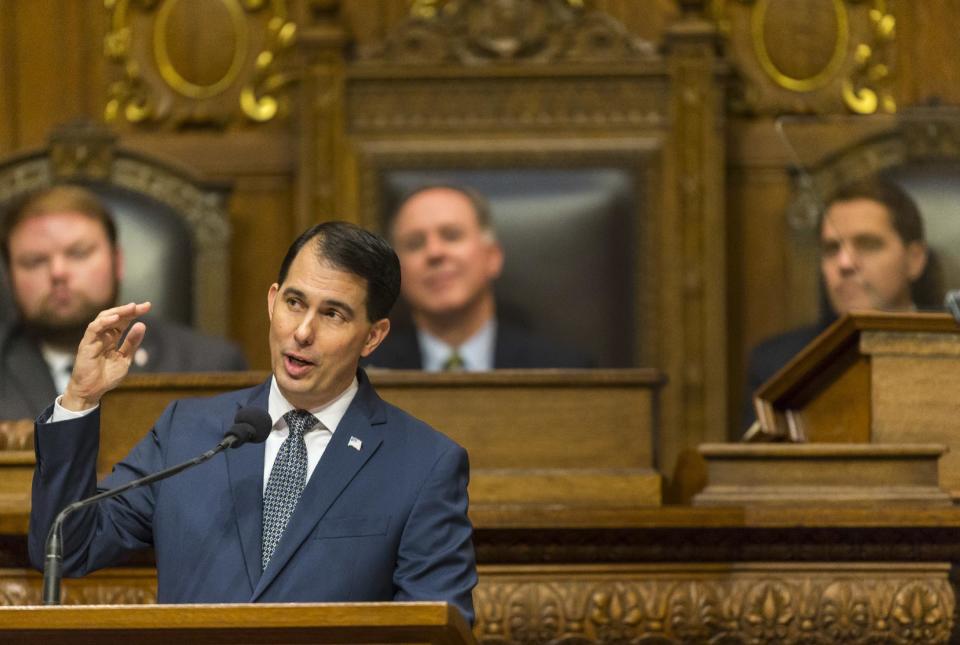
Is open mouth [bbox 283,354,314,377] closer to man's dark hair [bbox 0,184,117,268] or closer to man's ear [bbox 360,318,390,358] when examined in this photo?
man's ear [bbox 360,318,390,358]

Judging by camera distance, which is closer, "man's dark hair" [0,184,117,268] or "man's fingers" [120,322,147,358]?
"man's fingers" [120,322,147,358]

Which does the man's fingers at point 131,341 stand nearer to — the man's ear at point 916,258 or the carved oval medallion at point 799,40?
the man's ear at point 916,258

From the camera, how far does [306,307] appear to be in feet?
9.56

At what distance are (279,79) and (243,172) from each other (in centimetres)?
36

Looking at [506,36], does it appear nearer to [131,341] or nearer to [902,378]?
[902,378]

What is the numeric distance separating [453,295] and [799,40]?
1.59 m

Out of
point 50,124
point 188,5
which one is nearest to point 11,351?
point 50,124

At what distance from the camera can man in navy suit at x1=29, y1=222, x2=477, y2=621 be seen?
111 inches

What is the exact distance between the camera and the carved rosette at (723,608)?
373cm

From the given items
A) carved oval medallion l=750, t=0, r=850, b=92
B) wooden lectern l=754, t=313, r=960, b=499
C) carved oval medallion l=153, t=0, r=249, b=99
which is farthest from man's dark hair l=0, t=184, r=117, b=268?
wooden lectern l=754, t=313, r=960, b=499

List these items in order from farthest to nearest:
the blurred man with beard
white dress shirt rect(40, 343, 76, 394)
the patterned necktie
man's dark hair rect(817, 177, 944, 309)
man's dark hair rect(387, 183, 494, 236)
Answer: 1. man's dark hair rect(387, 183, 494, 236)
2. the blurred man with beard
3. white dress shirt rect(40, 343, 76, 394)
4. man's dark hair rect(817, 177, 944, 309)
5. the patterned necktie

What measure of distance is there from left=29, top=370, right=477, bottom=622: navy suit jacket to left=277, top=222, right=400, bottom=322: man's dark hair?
17 cm

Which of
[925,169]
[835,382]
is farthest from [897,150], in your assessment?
[835,382]

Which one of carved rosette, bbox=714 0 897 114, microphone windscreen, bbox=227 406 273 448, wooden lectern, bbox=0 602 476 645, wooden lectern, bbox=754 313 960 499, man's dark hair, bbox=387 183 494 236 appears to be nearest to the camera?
wooden lectern, bbox=0 602 476 645
